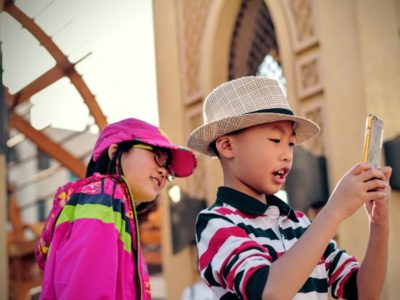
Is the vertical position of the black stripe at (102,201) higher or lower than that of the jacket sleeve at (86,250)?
higher

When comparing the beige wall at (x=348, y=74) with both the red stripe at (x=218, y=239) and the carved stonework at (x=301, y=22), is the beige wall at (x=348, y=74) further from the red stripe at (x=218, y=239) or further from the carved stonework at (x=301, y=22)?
the red stripe at (x=218, y=239)

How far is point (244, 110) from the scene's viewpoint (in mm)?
2229

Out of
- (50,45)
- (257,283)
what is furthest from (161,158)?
(50,45)

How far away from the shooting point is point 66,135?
8820 mm

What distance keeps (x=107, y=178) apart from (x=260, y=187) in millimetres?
654

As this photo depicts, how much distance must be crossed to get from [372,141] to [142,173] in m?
1.00

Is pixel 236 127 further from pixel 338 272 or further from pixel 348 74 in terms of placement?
pixel 348 74

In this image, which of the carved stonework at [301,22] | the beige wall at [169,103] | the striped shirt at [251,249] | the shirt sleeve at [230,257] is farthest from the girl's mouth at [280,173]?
the beige wall at [169,103]

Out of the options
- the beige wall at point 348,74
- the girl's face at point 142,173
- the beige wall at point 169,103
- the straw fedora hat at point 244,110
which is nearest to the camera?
the straw fedora hat at point 244,110

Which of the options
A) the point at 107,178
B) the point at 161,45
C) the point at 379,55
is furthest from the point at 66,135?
the point at 107,178

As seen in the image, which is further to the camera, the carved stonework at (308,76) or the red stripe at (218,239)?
the carved stonework at (308,76)

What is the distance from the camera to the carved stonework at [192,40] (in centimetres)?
725

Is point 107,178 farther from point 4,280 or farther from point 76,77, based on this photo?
point 4,280

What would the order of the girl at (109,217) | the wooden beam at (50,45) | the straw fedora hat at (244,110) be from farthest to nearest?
the wooden beam at (50,45)
the girl at (109,217)
the straw fedora hat at (244,110)
